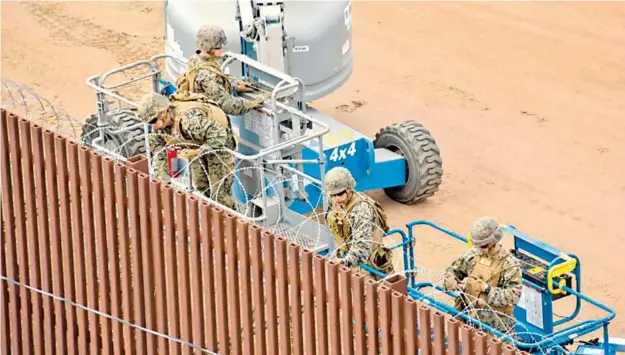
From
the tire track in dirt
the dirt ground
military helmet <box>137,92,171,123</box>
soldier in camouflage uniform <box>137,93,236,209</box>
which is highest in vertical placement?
military helmet <box>137,92,171,123</box>

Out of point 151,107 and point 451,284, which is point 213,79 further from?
point 451,284

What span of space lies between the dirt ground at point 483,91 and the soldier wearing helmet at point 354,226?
3.04 metres

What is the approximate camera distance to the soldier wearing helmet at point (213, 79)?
1445 cm

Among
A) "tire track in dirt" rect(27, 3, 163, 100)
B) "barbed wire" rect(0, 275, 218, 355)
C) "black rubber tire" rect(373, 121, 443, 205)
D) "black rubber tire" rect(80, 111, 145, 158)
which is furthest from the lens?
"tire track in dirt" rect(27, 3, 163, 100)

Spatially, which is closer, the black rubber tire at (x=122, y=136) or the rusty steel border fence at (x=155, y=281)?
the rusty steel border fence at (x=155, y=281)

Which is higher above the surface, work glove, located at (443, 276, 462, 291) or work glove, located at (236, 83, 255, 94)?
work glove, located at (236, 83, 255, 94)

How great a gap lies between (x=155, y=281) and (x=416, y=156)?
593cm

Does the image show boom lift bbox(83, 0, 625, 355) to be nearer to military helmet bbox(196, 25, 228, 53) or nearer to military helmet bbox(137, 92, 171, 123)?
military helmet bbox(196, 25, 228, 53)

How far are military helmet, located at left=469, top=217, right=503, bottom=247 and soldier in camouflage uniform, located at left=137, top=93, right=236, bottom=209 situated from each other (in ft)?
7.81

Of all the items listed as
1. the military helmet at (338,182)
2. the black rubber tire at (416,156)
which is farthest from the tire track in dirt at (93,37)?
the military helmet at (338,182)

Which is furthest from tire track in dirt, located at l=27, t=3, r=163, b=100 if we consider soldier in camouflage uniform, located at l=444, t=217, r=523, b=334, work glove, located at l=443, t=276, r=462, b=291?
soldier in camouflage uniform, located at l=444, t=217, r=523, b=334

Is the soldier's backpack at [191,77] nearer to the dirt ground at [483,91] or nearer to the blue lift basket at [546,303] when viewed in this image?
the blue lift basket at [546,303]

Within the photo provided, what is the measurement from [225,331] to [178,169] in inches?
145

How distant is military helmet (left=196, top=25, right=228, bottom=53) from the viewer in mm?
14727
